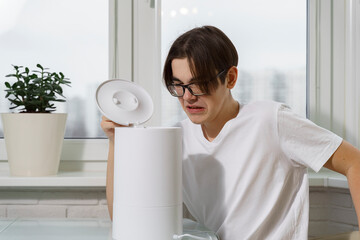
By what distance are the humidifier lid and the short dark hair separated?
97mm

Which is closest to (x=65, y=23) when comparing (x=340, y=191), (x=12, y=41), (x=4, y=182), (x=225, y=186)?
(x=12, y=41)

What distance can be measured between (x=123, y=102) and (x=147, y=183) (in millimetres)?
276

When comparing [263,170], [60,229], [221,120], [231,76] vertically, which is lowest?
[60,229]

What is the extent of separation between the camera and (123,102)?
1070 millimetres

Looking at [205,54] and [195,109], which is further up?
[205,54]

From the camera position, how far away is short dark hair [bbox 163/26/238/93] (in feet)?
3.46

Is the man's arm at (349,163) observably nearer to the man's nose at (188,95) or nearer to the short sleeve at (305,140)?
the short sleeve at (305,140)

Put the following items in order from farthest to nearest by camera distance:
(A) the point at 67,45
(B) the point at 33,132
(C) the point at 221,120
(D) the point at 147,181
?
1. (A) the point at 67,45
2. (B) the point at 33,132
3. (C) the point at 221,120
4. (D) the point at 147,181

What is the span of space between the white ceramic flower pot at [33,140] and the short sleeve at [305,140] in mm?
708

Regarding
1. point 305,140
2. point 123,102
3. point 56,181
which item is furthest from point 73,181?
point 305,140

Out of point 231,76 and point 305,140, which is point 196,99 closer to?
point 231,76

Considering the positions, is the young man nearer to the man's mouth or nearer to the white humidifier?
the man's mouth

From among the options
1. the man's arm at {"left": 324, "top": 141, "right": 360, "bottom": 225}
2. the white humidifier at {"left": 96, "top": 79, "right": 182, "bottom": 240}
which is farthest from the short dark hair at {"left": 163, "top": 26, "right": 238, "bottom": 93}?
the man's arm at {"left": 324, "top": 141, "right": 360, "bottom": 225}

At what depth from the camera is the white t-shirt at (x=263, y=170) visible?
1096mm
